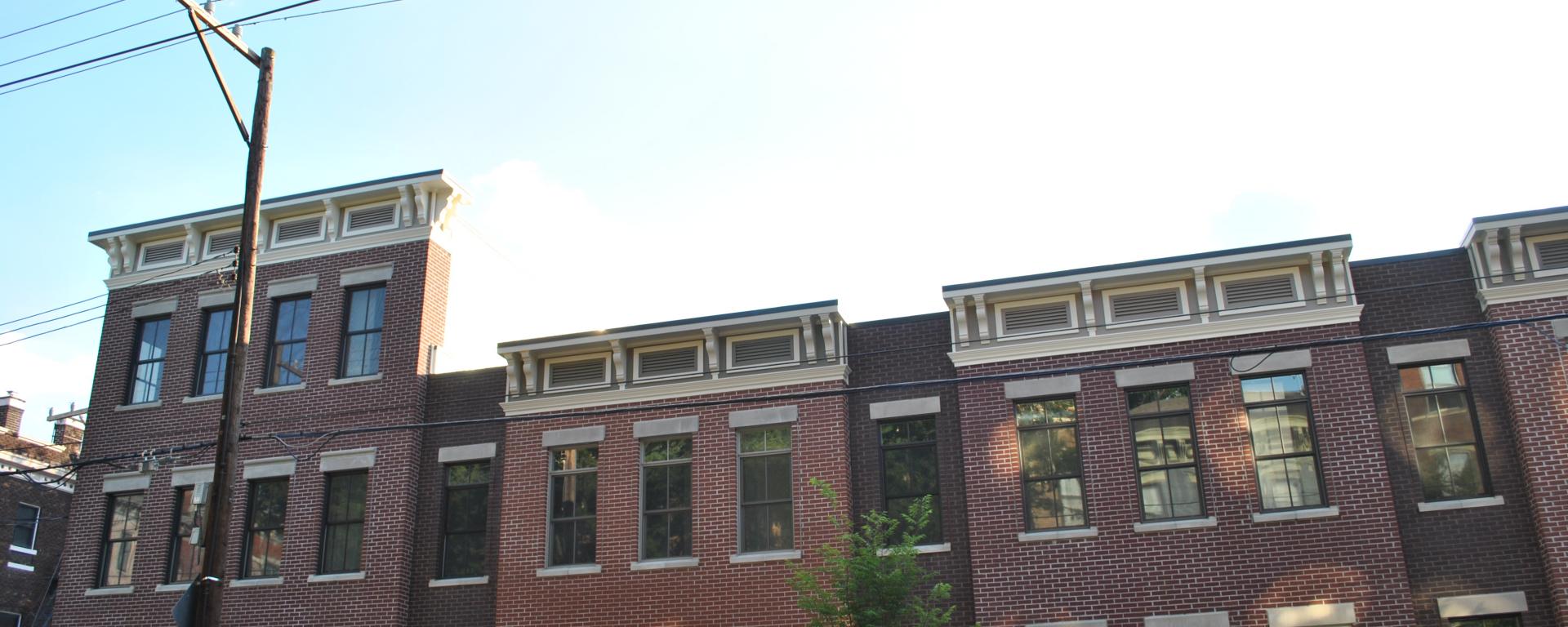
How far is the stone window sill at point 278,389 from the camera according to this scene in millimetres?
23016

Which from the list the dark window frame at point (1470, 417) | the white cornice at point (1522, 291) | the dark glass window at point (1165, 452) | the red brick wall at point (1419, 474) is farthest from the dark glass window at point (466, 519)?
the white cornice at point (1522, 291)

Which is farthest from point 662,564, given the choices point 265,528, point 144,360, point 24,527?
point 24,527

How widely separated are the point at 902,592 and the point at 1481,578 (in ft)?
26.2

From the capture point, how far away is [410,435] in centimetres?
2212

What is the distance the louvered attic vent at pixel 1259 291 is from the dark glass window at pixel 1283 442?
120 centimetres

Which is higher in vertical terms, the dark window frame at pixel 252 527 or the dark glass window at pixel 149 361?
the dark glass window at pixel 149 361

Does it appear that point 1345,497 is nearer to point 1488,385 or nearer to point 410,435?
point 1488,385

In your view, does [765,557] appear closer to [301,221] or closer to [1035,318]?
[1035,318]

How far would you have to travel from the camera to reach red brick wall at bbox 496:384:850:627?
1967 centimetres

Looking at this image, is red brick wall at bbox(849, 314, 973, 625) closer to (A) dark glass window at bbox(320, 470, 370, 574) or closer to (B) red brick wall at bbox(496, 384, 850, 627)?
(B) red brick wall at bbox(496, 384, 850, 627)

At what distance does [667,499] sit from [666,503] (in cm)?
7

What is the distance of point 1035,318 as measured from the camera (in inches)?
777

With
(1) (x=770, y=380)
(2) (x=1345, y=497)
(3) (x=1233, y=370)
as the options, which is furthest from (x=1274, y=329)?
(1) (x=770, y=380)

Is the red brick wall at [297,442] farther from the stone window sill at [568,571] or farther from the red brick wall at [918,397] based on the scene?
the red brick wall at [918,397]
